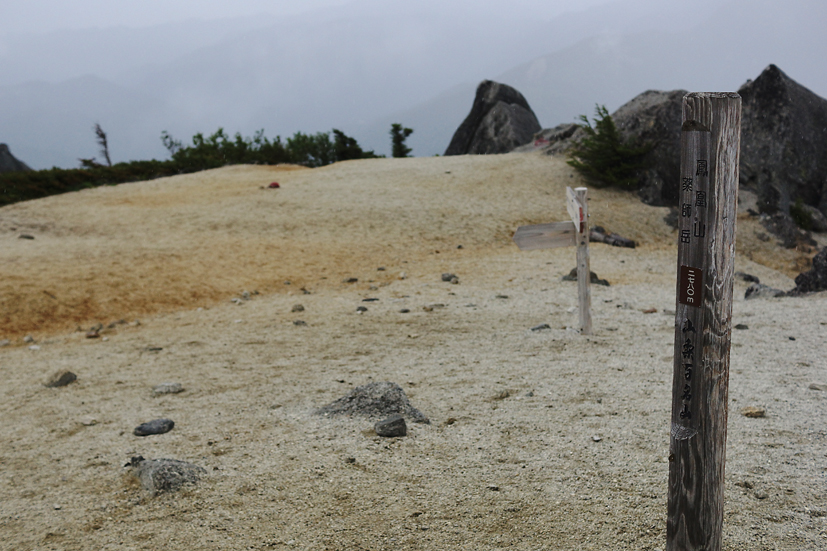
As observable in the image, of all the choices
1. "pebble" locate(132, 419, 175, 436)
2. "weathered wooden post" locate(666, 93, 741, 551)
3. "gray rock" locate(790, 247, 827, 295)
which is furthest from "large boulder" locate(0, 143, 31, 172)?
"weathered wooden post" locate(666, 93, 741, 551)

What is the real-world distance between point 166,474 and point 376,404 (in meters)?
1.49

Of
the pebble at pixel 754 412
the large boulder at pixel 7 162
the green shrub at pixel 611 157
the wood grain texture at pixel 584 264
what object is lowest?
the pebble at pixel 754 412

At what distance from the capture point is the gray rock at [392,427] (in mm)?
3877

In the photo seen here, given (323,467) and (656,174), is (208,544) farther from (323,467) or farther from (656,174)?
(656,174)

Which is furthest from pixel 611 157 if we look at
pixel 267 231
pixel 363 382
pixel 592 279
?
pixel 363 382

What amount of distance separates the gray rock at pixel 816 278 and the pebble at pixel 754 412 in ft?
17.0

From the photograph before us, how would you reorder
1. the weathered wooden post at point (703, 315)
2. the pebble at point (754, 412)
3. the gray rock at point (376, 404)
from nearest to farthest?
the weathered wooden post at point (703, 315), the pebble at point (754, 412), the gray rock at point (376, 404)

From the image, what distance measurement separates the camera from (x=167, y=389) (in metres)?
5.16

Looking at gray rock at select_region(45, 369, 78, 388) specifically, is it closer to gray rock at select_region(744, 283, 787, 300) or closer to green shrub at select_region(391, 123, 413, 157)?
gray rock at select_region(744, 283, 787, 300)

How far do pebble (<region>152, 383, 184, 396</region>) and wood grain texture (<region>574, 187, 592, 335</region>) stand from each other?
4067 millimetres

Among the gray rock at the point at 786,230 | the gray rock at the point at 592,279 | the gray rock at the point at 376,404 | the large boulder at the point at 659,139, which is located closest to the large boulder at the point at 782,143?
the gray rock at the point at 786,230

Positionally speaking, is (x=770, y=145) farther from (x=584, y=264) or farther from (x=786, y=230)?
(x=584, y=264)

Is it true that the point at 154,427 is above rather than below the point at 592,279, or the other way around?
below

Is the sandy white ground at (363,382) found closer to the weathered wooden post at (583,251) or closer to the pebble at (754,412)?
the pebble at (754,412)
